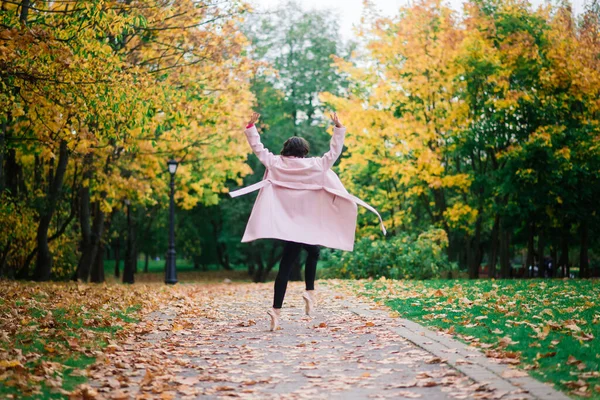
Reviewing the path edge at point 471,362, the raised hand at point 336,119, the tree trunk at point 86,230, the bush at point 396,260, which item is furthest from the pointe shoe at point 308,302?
the tree trunk at point 86,230

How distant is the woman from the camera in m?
7.90

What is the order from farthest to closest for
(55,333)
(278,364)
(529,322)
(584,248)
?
(584,248) < (529,322) < (55,333) < (278,364)

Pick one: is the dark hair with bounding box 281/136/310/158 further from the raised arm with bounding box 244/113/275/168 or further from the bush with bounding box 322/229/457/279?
the bush with bounding box 322/229/457/279

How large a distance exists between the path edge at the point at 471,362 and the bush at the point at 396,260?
11636 millimetres

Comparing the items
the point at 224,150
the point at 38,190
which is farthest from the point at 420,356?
the point at 224,150

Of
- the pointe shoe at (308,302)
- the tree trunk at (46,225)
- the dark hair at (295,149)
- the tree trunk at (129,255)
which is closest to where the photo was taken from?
the dark hair at (295,149)

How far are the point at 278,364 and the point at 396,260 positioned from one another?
1471 cm

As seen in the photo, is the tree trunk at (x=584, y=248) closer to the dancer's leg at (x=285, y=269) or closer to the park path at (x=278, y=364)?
the park path at (x=278, y=364)

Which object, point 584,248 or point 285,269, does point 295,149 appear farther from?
point 584,248

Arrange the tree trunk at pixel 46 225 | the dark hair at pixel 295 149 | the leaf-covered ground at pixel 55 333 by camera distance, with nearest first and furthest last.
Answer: the leaf-covered ground at pixel 55 333
the dark hair at pixel 295 149
the tree trunk at pixel 46 225

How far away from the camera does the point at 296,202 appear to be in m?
8.05

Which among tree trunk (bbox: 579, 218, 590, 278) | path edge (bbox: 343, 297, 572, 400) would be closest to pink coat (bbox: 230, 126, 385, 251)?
path edge (bbox: 343, 297, 572, 400)

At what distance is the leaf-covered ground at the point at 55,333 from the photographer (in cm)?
520

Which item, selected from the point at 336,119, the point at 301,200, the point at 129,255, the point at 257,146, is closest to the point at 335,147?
the point at 336,119
